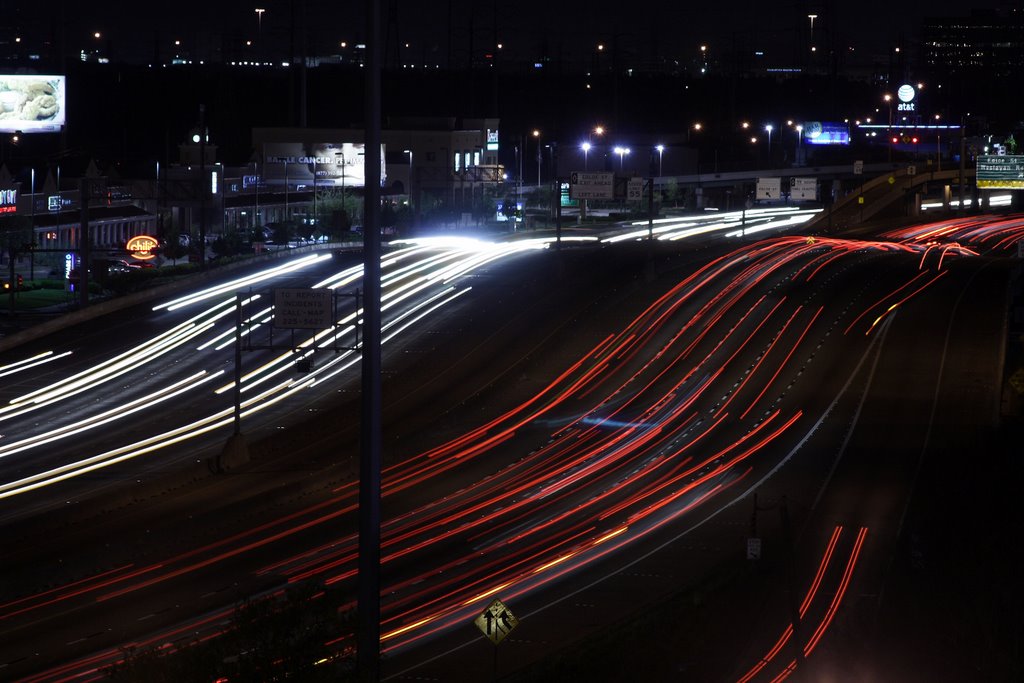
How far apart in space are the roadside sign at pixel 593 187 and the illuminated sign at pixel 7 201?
1160 inches

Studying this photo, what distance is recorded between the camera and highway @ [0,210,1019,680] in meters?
26.0

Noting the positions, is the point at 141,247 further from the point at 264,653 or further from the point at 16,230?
the point at 264,653

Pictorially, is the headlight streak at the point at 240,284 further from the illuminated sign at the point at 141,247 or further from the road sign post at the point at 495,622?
the road sign post at the point at 495,622

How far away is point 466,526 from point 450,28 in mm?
121684

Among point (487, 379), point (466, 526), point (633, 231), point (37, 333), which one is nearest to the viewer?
point (466, 526)

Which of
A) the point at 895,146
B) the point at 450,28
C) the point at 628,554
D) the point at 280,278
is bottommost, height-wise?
the point at 628,554

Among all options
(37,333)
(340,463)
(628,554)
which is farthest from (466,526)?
(37,333)

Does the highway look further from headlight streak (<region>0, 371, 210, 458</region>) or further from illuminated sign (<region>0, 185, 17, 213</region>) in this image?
illuminated sign (<region>0, 185, 17, 213</region>)

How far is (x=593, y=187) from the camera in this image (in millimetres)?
79000

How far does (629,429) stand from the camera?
43094mm

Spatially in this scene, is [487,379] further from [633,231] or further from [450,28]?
[450,28]

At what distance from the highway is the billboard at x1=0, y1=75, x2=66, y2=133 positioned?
22.0 m

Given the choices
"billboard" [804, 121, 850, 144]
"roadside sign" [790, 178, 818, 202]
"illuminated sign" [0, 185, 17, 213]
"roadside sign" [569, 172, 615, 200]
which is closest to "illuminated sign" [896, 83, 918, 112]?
"billboard" [804, 121, 850, 144]

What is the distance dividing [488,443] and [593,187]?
131 feet
